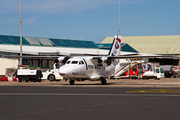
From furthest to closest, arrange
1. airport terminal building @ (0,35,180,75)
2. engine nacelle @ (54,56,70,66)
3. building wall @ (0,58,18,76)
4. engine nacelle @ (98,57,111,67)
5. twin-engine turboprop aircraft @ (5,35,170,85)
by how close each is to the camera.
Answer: airport terminal building @ (0,35,180,75)
building wall @ (0,58,18,76)
engine nacelle @ (54,56,70,66)
engine nacelle @ (98,57,111,67)
twin-engine turboprop aircraft @ (5,35,170,85)

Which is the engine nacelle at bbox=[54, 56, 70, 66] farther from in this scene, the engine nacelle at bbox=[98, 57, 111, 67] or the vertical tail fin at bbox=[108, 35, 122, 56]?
the vertical tail fin at bbox=[108, 35, 122, 56]

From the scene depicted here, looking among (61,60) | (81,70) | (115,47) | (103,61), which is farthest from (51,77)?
(81,70)

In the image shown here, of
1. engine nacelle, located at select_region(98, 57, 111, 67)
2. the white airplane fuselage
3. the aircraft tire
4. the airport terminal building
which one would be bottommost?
the aircraft tire

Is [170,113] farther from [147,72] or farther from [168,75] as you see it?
[168,75]

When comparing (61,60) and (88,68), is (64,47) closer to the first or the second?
(61,60)

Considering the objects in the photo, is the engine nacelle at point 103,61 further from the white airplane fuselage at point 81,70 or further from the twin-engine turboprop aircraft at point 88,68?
the white airplane fuselage at point 81,70

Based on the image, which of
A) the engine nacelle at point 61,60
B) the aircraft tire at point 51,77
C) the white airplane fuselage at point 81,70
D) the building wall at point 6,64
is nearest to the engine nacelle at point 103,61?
the white airplane fuselage at point 81,70

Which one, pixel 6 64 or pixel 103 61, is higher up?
pixel 6 64

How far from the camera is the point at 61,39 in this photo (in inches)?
3061

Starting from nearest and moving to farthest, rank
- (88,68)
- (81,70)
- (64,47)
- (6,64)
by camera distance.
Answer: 1. (81,70)
2. (88,68)
3. (6,64)
4. (64,47)

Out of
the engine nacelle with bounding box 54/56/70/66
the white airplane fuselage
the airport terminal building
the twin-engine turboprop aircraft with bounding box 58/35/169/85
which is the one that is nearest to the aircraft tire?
the airport terminal building

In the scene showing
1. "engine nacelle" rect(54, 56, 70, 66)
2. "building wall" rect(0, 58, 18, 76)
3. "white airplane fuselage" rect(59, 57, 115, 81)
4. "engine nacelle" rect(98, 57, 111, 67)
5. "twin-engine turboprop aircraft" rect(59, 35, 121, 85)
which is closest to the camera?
"white airplane fuselage" rect(59, 57, 115, 81)

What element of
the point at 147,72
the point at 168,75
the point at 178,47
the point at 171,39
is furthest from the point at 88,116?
the point at 171,39

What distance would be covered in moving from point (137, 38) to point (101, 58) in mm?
74581
